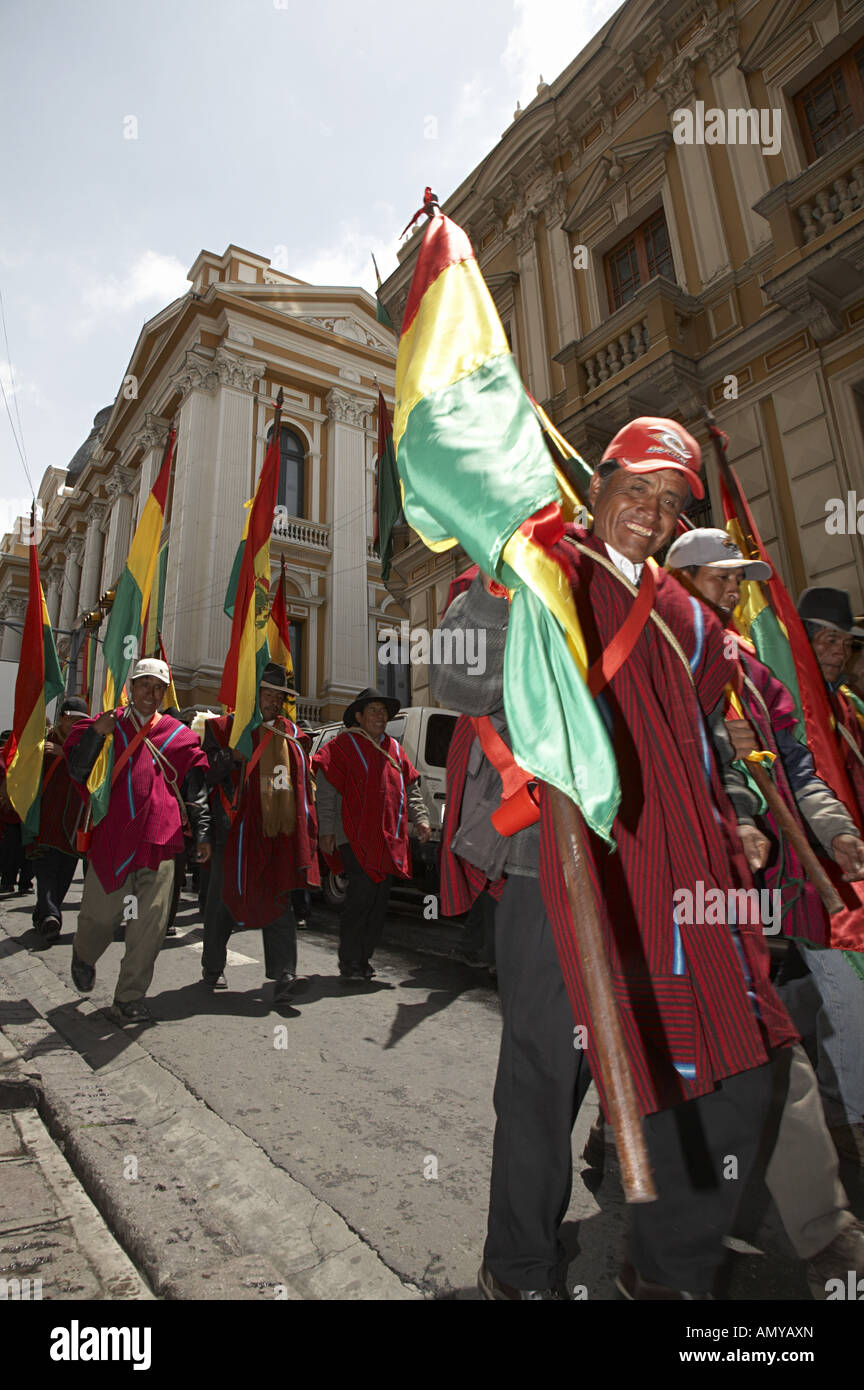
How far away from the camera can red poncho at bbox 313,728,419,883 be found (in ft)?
18.0

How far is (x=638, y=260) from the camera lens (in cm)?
1128

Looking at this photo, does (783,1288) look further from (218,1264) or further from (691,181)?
(691,181)

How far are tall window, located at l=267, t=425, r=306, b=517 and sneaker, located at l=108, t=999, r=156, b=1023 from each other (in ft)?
67.1

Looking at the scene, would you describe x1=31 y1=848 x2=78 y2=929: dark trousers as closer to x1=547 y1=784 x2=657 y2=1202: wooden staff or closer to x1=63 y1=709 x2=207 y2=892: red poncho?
x1=63 y1=709 x2=207 y2=892: red poncho

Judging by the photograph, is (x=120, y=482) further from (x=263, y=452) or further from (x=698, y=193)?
(x=698, y=193)

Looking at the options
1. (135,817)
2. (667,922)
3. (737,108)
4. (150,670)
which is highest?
(737,108)

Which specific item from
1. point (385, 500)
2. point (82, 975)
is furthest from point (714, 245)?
point (82, 975)

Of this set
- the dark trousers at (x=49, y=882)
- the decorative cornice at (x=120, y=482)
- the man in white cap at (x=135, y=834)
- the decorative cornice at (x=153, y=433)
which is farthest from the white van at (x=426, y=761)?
the decorative cornice at (x=120, y=482)

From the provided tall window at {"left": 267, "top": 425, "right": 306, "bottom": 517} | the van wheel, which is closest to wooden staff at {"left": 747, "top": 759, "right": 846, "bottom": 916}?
the van wheel

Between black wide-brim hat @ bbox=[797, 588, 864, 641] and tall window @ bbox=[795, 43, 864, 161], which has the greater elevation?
tall window @ bbox=[795, 43, 864, 161]

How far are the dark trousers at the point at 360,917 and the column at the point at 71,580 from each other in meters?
32.5

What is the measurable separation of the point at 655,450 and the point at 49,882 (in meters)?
6.61
